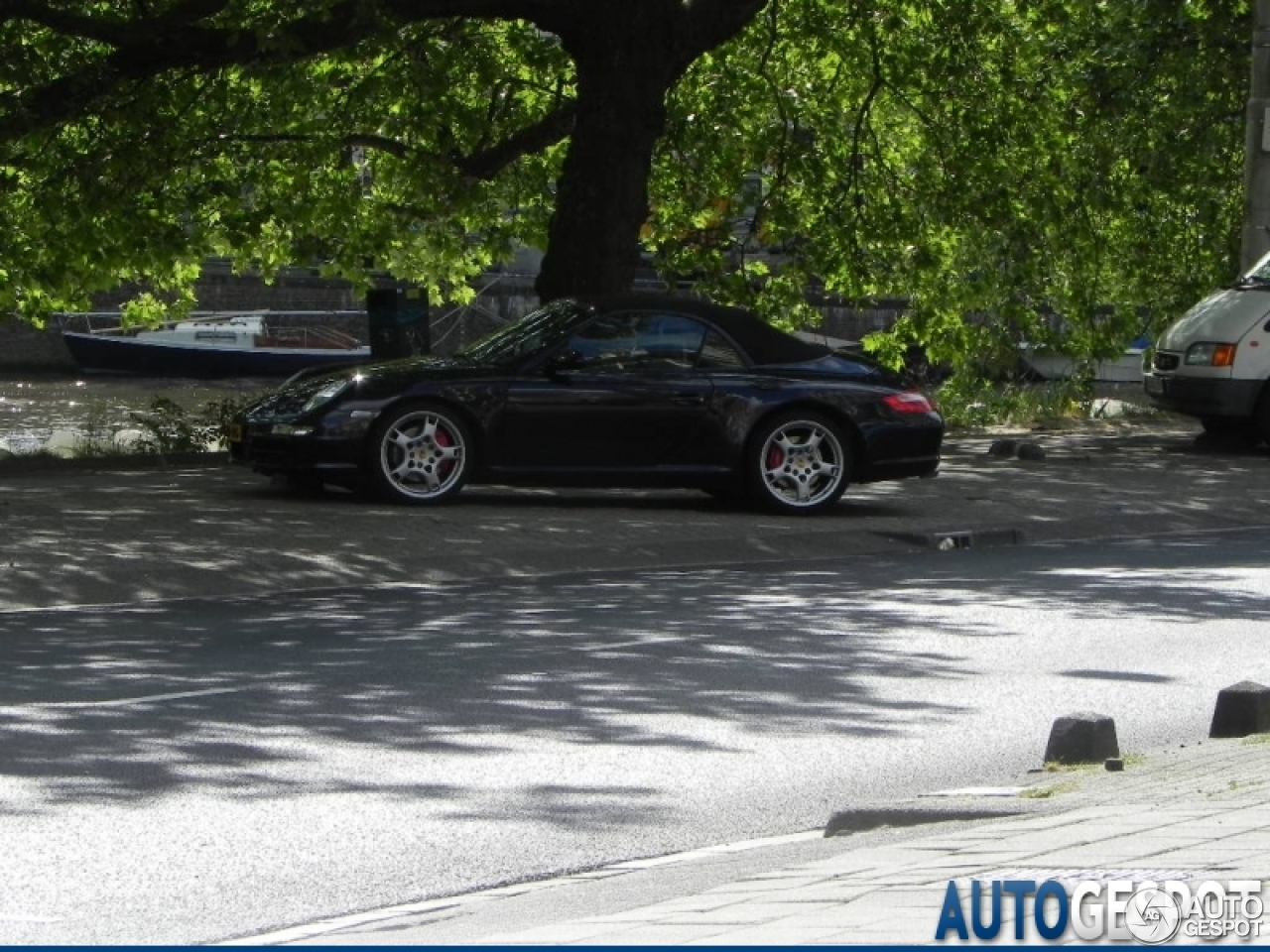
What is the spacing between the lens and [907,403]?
1766 centimetres

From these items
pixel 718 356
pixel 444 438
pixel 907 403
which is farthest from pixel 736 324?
pixel 444 438

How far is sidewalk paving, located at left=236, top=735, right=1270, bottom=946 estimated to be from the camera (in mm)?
5238

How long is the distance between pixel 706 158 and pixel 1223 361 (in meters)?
5.90

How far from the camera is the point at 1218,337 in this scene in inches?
920

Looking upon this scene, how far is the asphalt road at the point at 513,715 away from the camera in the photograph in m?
6.87

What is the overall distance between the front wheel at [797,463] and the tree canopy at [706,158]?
387cm

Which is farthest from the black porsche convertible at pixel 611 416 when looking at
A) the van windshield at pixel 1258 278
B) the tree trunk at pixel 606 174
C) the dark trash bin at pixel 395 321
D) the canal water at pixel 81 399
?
the canal water at pixel 81 399

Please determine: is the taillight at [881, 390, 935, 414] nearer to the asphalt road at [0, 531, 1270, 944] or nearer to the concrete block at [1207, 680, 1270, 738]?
the asphalt road at [0, 531, 1270, 944]

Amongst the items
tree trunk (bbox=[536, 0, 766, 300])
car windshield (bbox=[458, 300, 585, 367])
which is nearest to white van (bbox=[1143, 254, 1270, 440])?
tree trunk (bbox=[536, 0, 766, 300])

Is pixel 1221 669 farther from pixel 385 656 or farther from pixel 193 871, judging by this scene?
pixel 193 871

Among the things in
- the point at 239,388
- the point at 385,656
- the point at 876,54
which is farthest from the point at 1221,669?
the point at 239,388

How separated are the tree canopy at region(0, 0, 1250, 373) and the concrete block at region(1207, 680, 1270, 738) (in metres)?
12.3

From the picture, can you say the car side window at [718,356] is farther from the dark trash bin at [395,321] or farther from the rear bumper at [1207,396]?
the rear bumper at [1207,396]

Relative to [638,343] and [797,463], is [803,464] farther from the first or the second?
[638,343]
